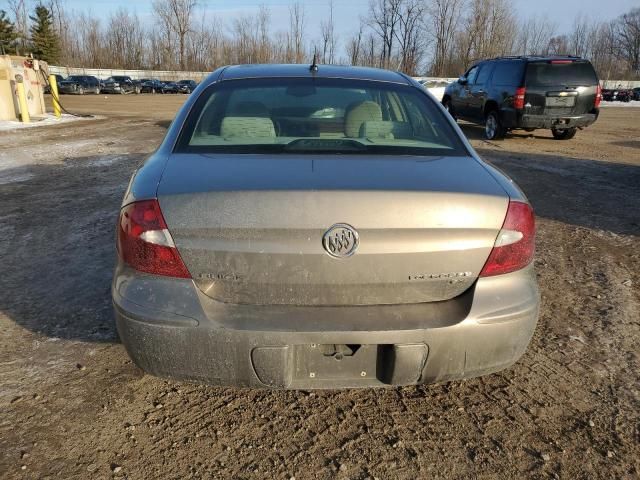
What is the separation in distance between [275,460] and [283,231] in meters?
0.99

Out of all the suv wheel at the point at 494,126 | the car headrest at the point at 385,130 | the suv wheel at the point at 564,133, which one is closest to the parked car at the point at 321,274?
the car headrest at the point at 385,130

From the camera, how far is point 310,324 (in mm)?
1933

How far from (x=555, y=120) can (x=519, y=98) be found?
1.00 meters

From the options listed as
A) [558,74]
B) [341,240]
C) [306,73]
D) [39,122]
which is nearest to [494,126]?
[558,74]

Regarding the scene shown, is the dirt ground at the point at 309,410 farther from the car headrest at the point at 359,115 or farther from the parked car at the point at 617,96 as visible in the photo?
the parked car at the point at 617,96

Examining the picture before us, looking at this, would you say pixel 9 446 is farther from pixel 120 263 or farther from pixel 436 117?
pixel 436 117

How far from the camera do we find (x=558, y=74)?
36.6 ft

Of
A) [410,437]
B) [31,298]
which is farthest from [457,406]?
[31,298]

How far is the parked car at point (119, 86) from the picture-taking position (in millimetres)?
46562

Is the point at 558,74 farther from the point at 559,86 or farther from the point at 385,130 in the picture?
the point at 385,130

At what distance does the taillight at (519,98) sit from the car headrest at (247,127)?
390 inches

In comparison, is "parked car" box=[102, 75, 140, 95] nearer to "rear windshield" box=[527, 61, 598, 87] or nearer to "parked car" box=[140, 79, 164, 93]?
"parked car" box=[140, 79, 164, 93]

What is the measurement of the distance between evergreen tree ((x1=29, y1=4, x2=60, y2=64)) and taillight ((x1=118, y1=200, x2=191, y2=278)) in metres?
75.4

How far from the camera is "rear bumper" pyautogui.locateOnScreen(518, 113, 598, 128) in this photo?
11.3 m
